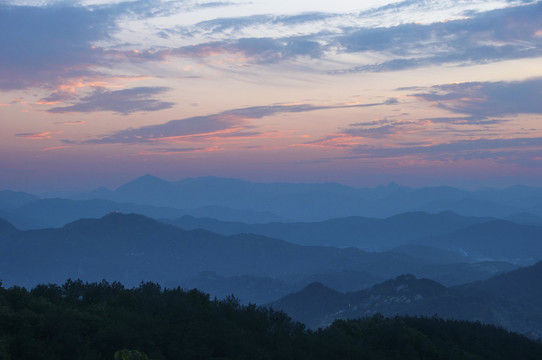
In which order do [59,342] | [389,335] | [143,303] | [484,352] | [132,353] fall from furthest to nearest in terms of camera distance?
[484,352]
[389,335]
[143,303]
[59,342]
[132,353]

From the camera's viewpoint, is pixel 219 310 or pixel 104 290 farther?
pixel 104 290

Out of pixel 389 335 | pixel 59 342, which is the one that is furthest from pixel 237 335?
pixel 389 335

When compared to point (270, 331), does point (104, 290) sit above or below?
above

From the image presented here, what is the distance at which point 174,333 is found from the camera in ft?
168

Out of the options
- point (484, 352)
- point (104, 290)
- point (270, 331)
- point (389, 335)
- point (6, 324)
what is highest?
point (6, 324)

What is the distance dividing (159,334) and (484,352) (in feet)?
205

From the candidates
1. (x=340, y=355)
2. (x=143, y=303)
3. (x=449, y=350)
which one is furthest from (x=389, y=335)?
(x=143, y=303)

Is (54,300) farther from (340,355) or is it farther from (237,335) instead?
(340,355)

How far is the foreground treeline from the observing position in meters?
42.4

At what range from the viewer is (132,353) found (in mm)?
29172

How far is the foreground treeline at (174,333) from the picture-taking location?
139 ft

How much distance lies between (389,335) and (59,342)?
162 feet

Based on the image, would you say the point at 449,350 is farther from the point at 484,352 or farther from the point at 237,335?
the point at 237,335

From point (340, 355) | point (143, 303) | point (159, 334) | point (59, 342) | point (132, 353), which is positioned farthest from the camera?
point (143, 303)
